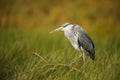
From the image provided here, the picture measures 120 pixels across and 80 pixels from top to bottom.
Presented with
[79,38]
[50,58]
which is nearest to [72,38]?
[79,38]

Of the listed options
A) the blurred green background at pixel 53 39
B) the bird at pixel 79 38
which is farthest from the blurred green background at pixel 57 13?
the bird at pixel 79 38

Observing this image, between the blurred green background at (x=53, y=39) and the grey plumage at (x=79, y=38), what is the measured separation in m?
0.04

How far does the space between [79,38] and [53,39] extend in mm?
183

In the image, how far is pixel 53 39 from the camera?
3.37 meters

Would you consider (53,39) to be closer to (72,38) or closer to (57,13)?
(72,38)

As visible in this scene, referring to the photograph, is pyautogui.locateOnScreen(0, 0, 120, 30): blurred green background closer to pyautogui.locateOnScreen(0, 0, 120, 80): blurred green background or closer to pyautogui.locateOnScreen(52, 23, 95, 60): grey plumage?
pyautogui.locateOnScreen(0, 0, 120, 80): blurred green background

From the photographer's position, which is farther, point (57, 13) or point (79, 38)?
point (57, 13)

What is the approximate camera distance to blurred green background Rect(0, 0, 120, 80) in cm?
318

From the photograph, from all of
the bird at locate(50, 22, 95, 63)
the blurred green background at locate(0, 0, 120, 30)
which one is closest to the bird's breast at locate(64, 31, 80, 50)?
the bird at locate(50, 22, 95, 63)

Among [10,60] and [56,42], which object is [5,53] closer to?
[10,60]

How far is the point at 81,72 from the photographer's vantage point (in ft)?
10.4

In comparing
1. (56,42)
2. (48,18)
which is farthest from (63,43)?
(48,18)

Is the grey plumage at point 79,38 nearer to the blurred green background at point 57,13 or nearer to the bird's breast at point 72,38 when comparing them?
the bird's breast at point 72,38

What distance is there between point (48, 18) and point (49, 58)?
1.27 ft
